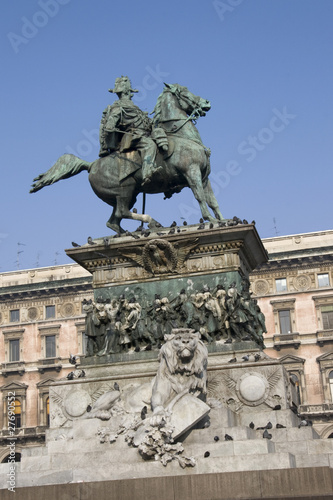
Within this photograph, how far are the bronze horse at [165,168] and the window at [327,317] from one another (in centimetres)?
4034

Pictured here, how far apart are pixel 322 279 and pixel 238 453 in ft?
155

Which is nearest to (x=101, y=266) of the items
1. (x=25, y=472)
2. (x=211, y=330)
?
(x=211, y=330)

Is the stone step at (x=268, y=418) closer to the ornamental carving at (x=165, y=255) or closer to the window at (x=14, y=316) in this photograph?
the ornamental carving at (x=165, y=255)

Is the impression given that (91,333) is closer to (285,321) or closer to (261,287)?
(285,321)

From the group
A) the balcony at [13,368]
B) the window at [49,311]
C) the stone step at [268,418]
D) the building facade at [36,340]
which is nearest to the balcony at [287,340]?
the building facade at [36,340]

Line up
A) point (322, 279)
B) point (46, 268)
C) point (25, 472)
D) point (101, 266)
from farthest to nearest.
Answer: point (46, 268) → point (322, 279) → point (101, 266) → point (25, 472)

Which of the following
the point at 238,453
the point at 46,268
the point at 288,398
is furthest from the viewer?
the point at 46,268

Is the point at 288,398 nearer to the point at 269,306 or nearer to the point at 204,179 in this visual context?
the point at 204,179

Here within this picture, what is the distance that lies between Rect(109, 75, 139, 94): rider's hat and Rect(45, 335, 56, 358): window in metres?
44.9

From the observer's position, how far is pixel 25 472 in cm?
1494

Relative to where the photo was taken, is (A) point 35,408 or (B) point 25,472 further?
(A) point 35,408

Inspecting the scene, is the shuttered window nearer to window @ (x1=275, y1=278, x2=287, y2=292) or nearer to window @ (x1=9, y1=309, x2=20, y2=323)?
window @ (x1=275, y1=278, x2=287, y2=292)

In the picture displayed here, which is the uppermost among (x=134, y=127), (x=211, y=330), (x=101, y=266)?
(x=134, y=127)

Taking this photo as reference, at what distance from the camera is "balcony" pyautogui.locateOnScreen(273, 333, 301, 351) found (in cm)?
5861
